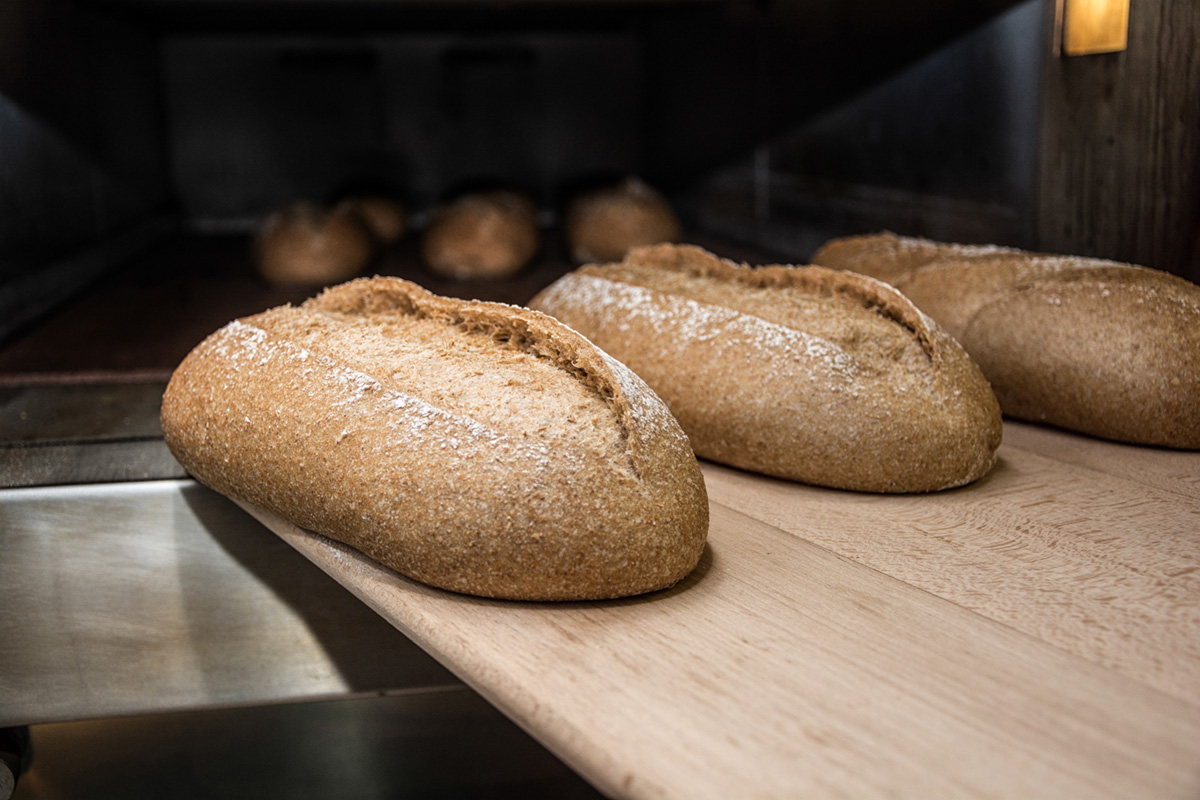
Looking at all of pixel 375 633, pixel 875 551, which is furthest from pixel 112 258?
pixel 875 551

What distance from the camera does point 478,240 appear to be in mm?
2154

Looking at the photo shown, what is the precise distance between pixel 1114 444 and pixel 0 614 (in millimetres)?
1467

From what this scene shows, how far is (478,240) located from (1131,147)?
1268mm

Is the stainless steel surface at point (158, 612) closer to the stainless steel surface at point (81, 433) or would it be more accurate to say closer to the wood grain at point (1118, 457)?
the stainless steel surface at point (81, 433)

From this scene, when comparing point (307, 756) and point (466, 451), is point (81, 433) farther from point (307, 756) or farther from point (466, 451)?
point (466, 451)

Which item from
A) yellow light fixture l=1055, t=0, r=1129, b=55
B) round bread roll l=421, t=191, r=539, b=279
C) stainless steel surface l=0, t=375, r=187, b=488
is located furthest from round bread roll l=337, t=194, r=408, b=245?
yellow light fixture l=1055, t=0, r=1129, b=55

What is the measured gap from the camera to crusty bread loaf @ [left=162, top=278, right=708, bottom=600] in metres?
0.87

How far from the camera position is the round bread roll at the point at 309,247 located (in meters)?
2.08

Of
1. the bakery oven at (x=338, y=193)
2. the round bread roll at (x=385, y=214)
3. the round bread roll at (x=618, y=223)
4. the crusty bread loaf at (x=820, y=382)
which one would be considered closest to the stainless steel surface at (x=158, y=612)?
the bakery oven at (x=338, y=193)

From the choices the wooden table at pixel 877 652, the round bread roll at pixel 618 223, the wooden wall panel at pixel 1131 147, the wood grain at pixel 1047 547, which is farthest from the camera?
the round bread roll at pixel 618 223

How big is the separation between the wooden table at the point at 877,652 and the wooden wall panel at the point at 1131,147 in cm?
50

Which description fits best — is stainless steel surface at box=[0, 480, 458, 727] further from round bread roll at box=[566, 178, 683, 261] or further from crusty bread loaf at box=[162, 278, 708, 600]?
round bread roll at box=[566, 178, 683, 261]

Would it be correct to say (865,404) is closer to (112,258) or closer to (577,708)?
(577,708)

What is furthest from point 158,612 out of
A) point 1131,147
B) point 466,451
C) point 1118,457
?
point 1131,147
